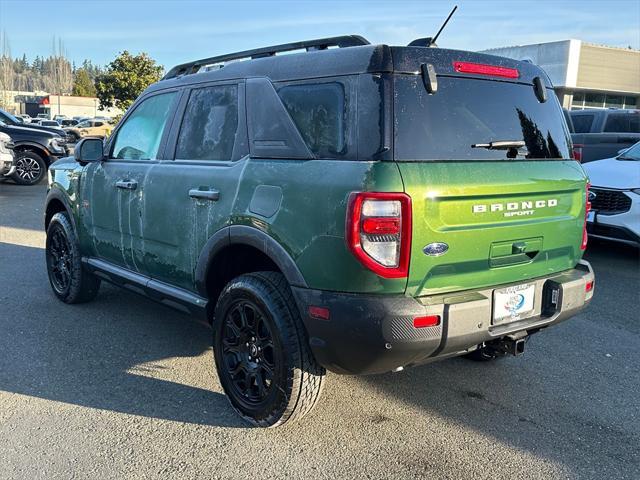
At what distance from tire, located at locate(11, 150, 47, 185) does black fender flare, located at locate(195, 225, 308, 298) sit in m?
12.5

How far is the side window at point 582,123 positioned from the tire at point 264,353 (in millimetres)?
10469

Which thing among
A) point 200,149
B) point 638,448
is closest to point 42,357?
point 200,149

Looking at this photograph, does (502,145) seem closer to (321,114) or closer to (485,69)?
(485,69)

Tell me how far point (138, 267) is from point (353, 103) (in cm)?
223

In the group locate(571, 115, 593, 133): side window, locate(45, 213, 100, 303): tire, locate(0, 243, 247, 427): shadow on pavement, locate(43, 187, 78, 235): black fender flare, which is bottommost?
locate(0, 243, 247, 427): shadow on pavement

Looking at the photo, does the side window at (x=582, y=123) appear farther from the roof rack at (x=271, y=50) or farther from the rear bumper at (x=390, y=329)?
the rear bumper at (x=390, y=329)

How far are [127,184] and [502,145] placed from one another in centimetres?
259

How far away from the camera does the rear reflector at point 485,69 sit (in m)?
3.02

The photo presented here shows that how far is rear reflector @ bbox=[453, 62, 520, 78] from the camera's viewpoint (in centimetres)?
302

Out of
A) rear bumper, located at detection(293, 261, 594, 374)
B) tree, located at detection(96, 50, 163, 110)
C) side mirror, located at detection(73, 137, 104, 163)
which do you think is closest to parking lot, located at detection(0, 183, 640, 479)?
rear bumper, located at detection(293, 261, 594, 374)

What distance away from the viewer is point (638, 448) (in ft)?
10.3

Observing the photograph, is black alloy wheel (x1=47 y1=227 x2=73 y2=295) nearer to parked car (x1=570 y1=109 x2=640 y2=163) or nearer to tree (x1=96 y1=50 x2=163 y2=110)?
parked car (x1=570 y1=109 x2=640 y2=163)

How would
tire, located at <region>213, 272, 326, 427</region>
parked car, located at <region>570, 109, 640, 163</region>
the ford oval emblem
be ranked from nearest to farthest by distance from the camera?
the ford oval emblem
tire, located at <region>213, 272, 326, 427</region>
parked car, located at <region>570, 109, 640, 163</region>

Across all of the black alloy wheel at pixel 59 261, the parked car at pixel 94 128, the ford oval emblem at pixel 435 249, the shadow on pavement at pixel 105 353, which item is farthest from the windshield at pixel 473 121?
the parked car at pixel 94 128
